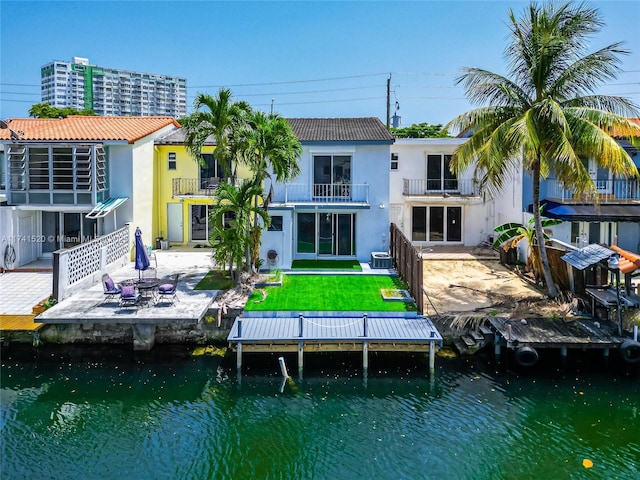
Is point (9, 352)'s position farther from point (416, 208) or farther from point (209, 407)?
point (416, 208)

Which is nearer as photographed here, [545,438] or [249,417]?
[545,438]

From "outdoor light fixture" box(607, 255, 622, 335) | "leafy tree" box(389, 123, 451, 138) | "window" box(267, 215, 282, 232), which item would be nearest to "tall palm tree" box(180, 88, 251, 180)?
"window" box(267, 215, 282, 232)

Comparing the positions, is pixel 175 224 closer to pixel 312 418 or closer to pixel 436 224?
pixel 436 224

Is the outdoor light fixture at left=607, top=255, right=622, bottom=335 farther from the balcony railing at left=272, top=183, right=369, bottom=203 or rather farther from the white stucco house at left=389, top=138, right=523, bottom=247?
the white stucco house at left=389, top=138, right=523, bottom=247

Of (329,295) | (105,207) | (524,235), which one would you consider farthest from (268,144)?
(524,235)

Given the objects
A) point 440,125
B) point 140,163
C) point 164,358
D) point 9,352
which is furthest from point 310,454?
point 440,125

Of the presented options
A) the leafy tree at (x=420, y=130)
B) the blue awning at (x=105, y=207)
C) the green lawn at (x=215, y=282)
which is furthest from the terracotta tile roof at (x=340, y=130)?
the leafy tree at (x=420, y=130)

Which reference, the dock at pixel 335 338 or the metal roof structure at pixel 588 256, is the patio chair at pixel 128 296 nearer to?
the dock at pixel 335 338
